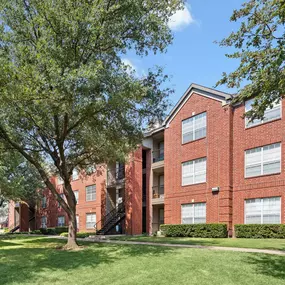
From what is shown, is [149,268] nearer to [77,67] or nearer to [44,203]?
[77,67]

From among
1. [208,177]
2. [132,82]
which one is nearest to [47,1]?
[132,82]

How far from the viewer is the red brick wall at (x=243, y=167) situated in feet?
59.6

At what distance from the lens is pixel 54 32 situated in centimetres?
1180

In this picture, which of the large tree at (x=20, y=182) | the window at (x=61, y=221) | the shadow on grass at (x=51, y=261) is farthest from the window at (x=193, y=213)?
the window at (x=61, y=221)

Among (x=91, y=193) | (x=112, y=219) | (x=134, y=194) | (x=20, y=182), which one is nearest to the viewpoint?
(x=134, y=194)

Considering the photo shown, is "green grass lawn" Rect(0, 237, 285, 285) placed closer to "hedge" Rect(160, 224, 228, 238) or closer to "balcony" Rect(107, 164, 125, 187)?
"hedge" Rect(160, 224, 228, 238)

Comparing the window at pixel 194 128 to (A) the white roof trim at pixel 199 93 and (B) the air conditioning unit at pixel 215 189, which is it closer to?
(A) the white roof trim at pixel 199 93

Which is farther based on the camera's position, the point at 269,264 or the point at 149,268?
the point at 149,268

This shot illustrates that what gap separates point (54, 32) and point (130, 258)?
8.55 metres

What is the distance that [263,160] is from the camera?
19.0 m

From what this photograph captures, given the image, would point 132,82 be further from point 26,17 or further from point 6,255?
point 6,255

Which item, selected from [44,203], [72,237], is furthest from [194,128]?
[44,203]

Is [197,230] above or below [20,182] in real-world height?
below

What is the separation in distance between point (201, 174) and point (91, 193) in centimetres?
1517
